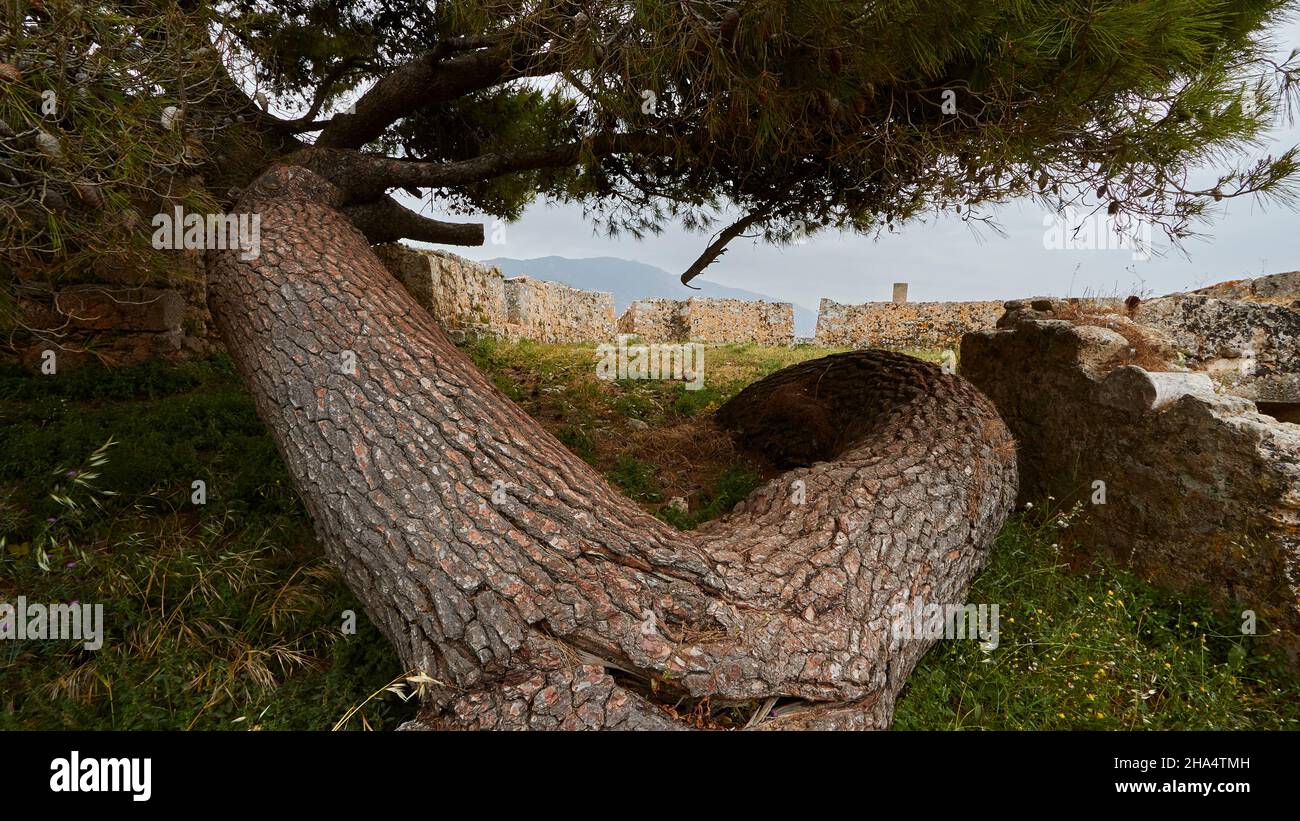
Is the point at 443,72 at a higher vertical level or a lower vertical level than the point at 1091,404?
higher

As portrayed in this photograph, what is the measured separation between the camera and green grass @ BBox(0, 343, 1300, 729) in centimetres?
269

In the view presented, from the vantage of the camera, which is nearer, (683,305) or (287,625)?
(287,625)

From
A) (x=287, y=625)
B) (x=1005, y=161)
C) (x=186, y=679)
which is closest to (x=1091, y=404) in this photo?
(x=1005, y=161)

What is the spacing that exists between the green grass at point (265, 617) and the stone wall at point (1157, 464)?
0.19 meters

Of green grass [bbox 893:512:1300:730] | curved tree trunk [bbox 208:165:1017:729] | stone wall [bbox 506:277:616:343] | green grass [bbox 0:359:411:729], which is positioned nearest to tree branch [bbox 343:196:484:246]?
curved tree trunk [bbox 208:165:1017:729]

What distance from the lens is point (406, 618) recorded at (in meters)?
2.45

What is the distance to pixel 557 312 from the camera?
37.8ft

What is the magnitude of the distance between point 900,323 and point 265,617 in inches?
512

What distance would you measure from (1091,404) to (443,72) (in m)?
4.75

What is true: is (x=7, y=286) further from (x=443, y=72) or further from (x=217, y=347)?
(x=217, y=347)

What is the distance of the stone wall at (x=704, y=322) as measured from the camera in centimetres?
1397

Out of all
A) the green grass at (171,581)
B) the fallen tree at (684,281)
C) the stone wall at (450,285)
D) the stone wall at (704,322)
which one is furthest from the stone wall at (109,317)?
the stone wall at (704,322)

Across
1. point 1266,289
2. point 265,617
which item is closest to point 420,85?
point 265,617

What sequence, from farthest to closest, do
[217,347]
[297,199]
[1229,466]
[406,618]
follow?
1. [217,347]
2. [297,199]
3. [1229,466]
4. [406,618]
